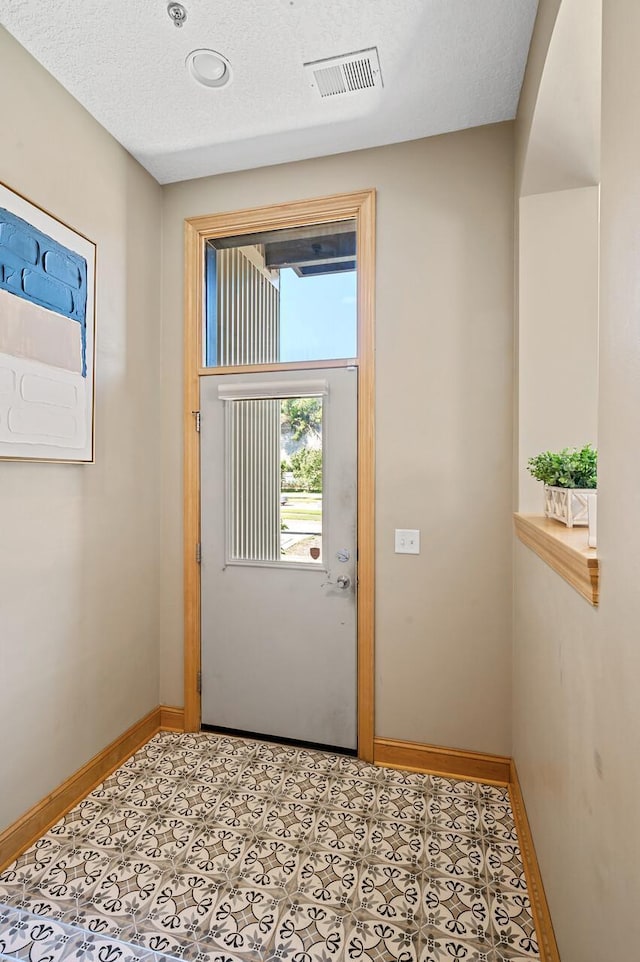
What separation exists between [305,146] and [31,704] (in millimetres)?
2646

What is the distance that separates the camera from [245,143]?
7.59ft

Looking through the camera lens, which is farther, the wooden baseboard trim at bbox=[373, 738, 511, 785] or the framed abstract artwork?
the wooden baseboard trim at bbox=[373, 738, 511, 785]

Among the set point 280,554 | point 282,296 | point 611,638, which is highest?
point 282,296

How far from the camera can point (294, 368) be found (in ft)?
8.02

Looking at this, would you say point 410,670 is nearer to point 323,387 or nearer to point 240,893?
point 240,893

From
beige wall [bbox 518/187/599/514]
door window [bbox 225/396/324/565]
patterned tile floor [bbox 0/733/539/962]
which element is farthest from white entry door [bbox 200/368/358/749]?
beige wall [bbox 518/187/599/514]

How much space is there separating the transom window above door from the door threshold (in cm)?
187

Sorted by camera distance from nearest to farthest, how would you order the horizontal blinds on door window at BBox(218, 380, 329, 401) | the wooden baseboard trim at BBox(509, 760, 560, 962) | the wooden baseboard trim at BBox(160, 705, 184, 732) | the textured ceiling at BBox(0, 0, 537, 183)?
the wooden baseboard trim at BBox(509, 760, 560, 962)
the textured ceiling at BBox(0, 0, 537, 183)
the horizontal blinds on door window at BBox(218, 380, 329, 401)
the wooden baseboard trim at BBox(160, 705, 184, 732)

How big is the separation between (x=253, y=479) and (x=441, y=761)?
158 cm

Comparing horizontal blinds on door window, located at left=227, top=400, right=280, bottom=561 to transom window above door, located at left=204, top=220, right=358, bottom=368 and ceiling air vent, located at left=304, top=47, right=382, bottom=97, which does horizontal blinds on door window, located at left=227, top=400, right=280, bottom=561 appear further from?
ceiling air vent, located at left=304, top=47, right=382, bottom=97

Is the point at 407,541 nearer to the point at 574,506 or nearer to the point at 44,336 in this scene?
the point at 574,506

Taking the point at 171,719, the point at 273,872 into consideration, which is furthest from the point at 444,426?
the point at 171,719

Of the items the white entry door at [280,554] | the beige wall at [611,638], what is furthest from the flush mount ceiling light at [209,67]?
the beige wall at [611,638]

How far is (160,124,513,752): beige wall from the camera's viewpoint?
220 centimetres
